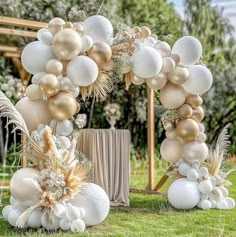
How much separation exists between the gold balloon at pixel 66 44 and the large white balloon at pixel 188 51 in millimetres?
1264

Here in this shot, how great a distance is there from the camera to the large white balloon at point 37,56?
4914 millimetres

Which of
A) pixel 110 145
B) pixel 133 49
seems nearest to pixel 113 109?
pixel 110 145

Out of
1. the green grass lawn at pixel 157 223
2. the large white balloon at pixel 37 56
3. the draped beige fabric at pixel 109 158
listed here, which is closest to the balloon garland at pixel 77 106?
the large white balloon at pixel 37 56

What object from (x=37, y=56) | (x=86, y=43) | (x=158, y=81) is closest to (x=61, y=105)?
(x=37, y=56)

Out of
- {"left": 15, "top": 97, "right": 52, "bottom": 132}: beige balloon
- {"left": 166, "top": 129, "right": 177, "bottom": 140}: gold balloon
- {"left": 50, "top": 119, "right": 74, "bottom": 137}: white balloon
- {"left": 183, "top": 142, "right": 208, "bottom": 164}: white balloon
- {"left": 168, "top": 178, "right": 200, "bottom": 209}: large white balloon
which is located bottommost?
{"left": 168, "top": 178, "right": 200, "bottom": 209}: large white balloon

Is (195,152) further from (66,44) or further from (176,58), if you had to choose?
(66,44)

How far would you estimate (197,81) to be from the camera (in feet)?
18.8

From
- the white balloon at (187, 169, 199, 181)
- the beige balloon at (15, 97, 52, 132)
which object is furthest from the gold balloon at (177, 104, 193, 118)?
the beige balloon at (15, 97, 52, 132)

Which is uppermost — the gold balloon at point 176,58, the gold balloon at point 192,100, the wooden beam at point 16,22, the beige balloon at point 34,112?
the wooden beam at point 16,22

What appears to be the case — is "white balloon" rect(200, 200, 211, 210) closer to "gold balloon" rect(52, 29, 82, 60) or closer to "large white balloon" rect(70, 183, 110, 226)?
"large white balloon" rect(70, 183, 110, 226)

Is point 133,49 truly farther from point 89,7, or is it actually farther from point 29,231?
point 89,7

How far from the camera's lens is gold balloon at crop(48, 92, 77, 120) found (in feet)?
15.8

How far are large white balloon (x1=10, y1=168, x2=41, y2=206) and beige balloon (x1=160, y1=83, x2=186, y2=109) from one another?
5.58 ft

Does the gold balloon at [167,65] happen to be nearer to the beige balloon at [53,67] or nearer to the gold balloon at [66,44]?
the gold balloon at [66,44]
